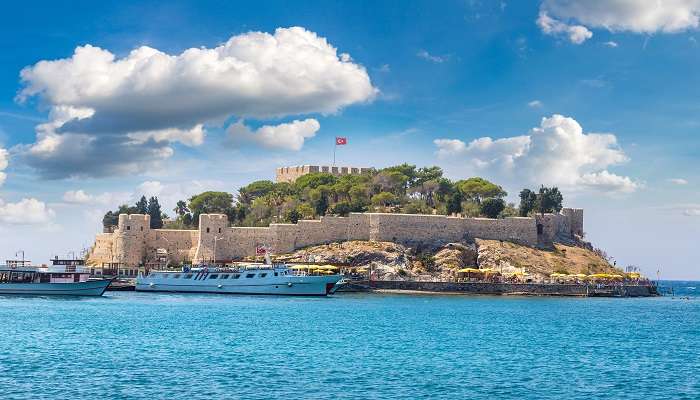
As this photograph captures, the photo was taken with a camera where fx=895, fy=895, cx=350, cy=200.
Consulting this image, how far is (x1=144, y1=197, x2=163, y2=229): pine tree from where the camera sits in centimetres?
8944

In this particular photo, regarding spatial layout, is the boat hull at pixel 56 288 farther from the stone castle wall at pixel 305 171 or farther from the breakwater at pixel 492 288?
the stone castle wall at pixel 305 171

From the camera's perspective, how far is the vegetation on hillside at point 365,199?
83.5m

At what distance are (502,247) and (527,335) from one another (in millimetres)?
37949

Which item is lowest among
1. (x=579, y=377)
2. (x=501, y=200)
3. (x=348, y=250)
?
(x=579, y=377)

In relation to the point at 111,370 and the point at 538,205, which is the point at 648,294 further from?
the point at 111,370

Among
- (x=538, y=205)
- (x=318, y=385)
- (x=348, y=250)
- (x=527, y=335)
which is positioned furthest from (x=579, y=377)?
(x=538, y=205)

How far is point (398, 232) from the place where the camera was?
75.2 meters

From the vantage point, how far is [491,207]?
82312 mm

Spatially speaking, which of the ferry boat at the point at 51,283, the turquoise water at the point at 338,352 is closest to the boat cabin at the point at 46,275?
the ferry boat at the point at 51,283

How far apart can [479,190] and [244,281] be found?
31.0 metres

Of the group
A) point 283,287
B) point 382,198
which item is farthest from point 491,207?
point 283,287

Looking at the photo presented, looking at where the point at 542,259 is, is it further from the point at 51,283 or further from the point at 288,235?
the point at 51,283

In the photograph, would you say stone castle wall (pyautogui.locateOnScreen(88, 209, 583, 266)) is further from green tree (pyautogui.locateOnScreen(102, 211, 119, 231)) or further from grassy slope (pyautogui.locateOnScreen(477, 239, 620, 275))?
green tree (pyautogui.locateOnScreen(102, 211, 119, 231))

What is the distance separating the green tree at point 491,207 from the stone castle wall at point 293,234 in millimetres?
3496
